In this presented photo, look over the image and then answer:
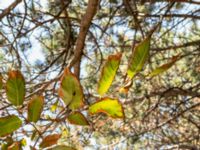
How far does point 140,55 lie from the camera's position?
49 cm

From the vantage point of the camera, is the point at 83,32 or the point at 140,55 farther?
the point at 83,32

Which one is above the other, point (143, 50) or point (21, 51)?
point (21, 51)

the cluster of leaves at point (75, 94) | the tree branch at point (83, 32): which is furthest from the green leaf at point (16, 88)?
the tree branch at point (83, 32)

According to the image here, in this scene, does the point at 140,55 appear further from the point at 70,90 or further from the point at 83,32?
the point at 83,32

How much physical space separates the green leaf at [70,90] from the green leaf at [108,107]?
0.07ft

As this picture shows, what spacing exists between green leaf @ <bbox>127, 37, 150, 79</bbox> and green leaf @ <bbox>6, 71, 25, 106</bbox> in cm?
13

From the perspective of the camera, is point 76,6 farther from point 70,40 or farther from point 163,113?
point 163,113

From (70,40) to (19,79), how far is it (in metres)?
1.66

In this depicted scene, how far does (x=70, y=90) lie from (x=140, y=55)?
9cm

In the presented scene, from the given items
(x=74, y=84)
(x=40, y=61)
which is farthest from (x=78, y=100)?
(x=40, y=61)

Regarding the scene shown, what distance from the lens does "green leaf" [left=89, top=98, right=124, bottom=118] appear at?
481 mm

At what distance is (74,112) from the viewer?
→ 506mm

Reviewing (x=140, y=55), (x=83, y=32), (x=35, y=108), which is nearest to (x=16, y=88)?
(x=35, y=108)

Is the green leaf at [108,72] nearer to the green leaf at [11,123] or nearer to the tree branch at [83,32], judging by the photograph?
the green leaf at [11,123]
